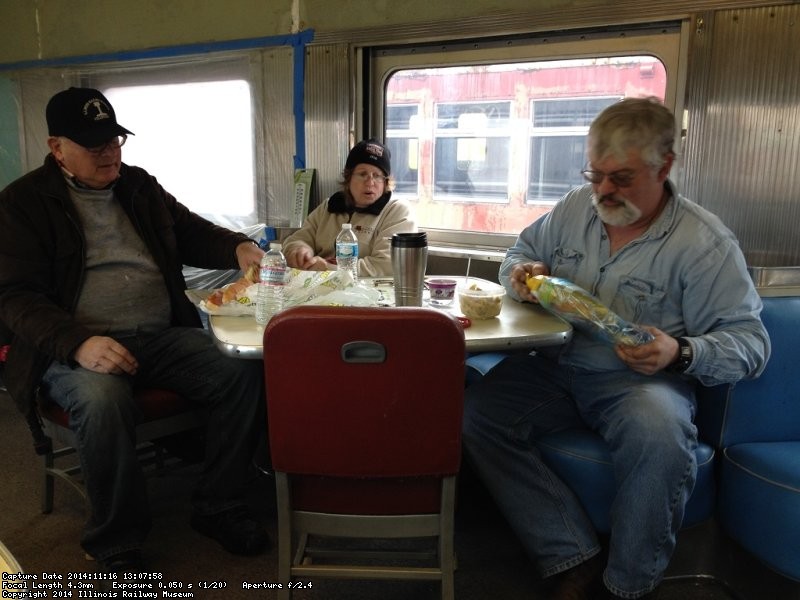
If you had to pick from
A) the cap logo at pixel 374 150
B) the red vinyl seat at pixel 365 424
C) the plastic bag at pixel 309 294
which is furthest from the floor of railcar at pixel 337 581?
the cap logo at pixel 374 150

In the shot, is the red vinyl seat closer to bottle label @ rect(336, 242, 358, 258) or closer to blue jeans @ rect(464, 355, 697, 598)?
blue jeans @ rect(464, 355, 697, 598)

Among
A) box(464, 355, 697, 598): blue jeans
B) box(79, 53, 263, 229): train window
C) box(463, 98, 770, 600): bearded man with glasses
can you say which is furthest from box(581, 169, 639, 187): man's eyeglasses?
box(79, 53, 263, 229): train window

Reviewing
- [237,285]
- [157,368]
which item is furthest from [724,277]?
[157,368]

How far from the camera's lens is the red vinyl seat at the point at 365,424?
1.49 m

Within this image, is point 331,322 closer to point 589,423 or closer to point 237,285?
point 237,285

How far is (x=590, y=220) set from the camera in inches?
91.4

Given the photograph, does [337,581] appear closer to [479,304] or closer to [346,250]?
[479,304]

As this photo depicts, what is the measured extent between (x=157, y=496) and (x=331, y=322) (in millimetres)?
1854

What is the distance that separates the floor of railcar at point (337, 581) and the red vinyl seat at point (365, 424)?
1.79 ft

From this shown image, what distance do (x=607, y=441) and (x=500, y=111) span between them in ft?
6.75

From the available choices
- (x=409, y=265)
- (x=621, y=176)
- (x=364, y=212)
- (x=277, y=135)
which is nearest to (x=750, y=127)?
(x=621, y=176)

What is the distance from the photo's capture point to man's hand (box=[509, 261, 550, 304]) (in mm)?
2318

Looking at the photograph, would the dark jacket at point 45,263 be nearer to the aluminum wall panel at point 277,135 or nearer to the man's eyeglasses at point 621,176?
the aluminum wall panel at point 277,135

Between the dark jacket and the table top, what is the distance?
1.88 ft
